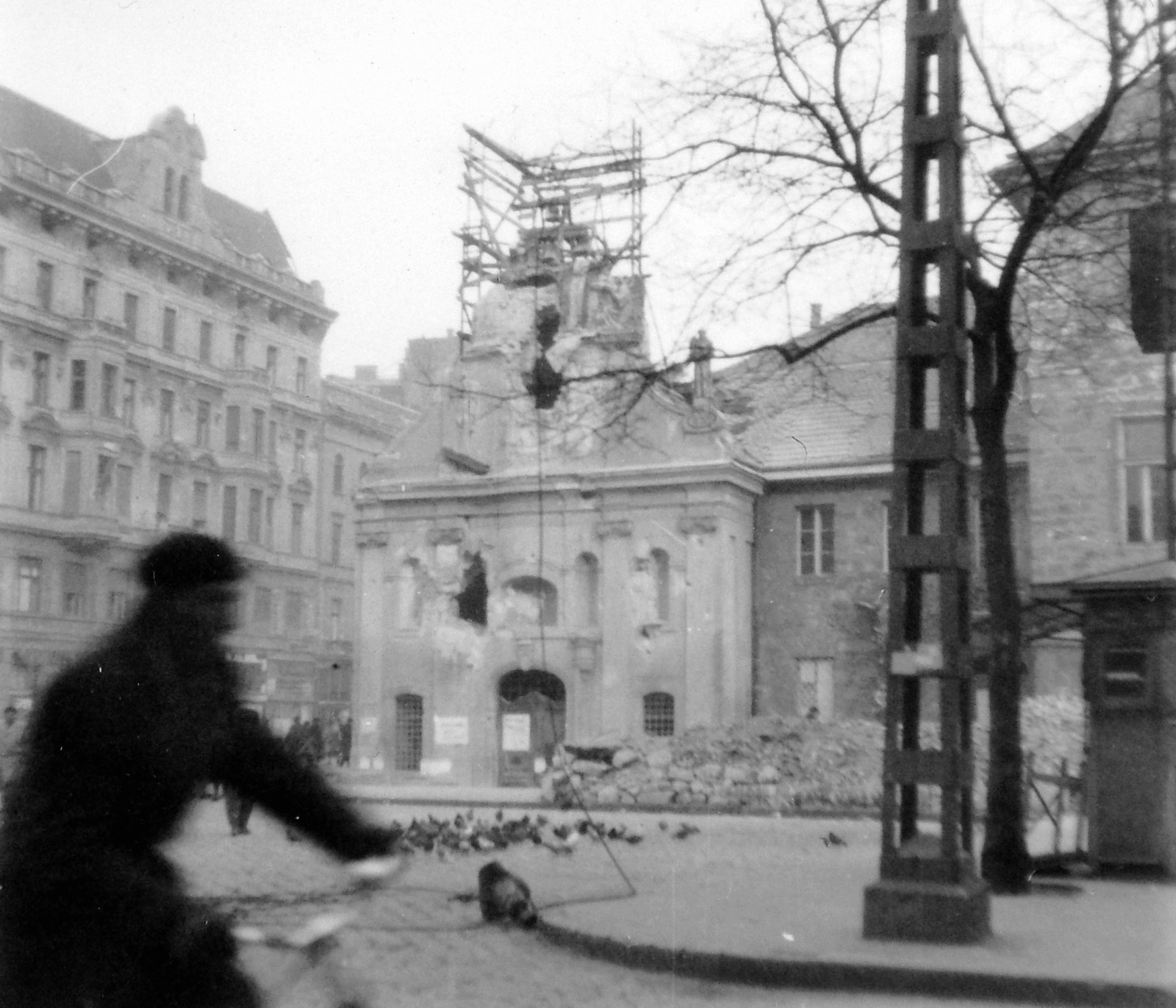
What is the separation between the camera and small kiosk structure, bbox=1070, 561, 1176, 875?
1108 centimetres

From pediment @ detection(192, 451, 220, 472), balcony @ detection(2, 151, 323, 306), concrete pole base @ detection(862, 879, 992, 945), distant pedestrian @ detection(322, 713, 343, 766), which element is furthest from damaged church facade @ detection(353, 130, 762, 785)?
concrete pole base @ detection(862, 879, 992, 945)

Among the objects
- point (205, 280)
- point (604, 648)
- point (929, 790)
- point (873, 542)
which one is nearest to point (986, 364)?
point (205, 280)

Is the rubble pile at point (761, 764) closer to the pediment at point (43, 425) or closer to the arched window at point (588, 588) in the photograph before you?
the arched window at point (588, 588)

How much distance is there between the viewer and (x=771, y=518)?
109 ft

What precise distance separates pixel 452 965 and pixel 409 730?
91.4 ft

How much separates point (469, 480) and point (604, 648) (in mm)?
5012

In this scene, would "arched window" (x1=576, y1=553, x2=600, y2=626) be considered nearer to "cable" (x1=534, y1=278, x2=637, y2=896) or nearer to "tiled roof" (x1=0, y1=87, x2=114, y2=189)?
"cable" (x1=534, y1=278, x2=637, y2=896)

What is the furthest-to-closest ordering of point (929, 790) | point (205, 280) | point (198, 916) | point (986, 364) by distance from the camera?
point (929, 790)
point (205, 280)
point (986, 364)
point (198, 916)

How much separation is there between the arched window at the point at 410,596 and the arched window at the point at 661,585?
537 centimetres

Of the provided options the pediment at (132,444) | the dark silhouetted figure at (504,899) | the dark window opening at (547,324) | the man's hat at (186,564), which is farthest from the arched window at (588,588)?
the man's hat at (186,564)

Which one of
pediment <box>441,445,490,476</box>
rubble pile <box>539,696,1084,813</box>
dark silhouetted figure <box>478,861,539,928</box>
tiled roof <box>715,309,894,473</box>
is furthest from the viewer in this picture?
pediment <box>441,445,490,476</box>

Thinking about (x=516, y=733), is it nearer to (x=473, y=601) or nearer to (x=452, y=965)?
(x=473, y=601)

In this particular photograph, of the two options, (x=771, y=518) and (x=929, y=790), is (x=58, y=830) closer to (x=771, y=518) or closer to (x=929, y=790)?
(x=929, y=790)

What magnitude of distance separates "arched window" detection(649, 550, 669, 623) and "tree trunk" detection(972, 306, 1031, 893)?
21882mm
